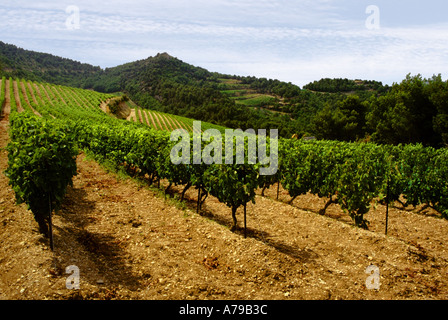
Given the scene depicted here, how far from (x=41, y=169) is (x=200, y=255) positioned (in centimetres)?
447

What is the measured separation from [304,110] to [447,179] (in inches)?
4031

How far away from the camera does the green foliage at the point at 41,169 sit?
659 centimetres

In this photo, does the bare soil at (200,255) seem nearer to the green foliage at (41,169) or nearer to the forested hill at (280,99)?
the green foliage at (41,169)

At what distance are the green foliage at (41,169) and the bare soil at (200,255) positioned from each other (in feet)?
3.23

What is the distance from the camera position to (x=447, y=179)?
1323cm

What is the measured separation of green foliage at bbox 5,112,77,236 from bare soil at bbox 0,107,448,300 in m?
0.99

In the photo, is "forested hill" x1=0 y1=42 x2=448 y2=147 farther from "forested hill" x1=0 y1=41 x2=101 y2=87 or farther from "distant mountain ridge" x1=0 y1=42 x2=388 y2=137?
"forested hill" x1=0 y1=41 x2=101 y2=87

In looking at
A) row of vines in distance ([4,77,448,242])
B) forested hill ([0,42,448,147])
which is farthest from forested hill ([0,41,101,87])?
row of vines in distance ([4,77,448,242])

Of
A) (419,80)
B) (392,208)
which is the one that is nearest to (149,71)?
(419,80)

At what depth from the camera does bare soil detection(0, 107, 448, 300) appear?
6117 millimetres

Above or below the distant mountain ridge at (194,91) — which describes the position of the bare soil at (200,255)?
below

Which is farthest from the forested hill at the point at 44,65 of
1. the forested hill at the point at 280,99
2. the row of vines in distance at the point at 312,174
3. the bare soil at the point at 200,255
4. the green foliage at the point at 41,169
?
the green foliage at the point at 41,169

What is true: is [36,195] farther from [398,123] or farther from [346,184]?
[398,123]

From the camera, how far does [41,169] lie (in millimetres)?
6621
